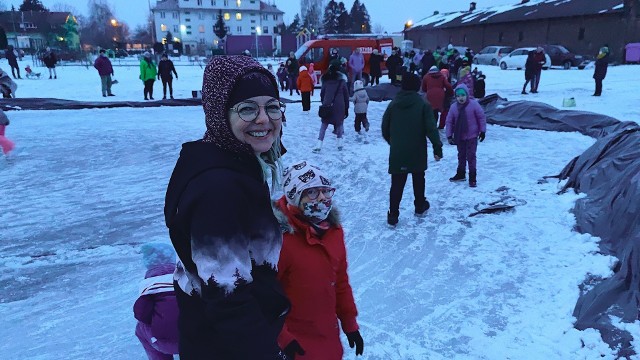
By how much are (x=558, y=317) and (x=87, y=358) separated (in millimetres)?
3530

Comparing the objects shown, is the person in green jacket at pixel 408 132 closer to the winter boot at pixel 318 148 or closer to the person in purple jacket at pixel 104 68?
the winter boot at pixel 318 148

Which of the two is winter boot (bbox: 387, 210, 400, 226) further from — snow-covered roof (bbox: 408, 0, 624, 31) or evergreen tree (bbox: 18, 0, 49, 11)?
evergreen tree (bbox: 18, 0, 49, 11)

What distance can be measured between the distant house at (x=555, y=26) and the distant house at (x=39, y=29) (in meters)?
48.8

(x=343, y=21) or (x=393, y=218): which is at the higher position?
(x=343, y=21)

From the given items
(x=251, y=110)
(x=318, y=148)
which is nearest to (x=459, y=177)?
(x=318, y=148)

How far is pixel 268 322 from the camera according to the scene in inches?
54.5

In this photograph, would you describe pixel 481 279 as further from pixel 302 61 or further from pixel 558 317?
pixel 302 61

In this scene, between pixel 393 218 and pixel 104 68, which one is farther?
pixel 104 68

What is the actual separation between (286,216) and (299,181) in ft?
0.71

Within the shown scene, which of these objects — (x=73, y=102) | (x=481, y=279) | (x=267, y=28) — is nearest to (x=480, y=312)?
(x=481, y=279)

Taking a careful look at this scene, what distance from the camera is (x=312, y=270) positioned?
210 cm

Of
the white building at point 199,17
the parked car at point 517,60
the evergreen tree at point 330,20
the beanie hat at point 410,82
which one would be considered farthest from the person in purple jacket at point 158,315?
the white building at point 199,17

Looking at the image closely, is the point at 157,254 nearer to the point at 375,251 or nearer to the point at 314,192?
the point at 314,192

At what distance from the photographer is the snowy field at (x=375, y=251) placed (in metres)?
3.34
